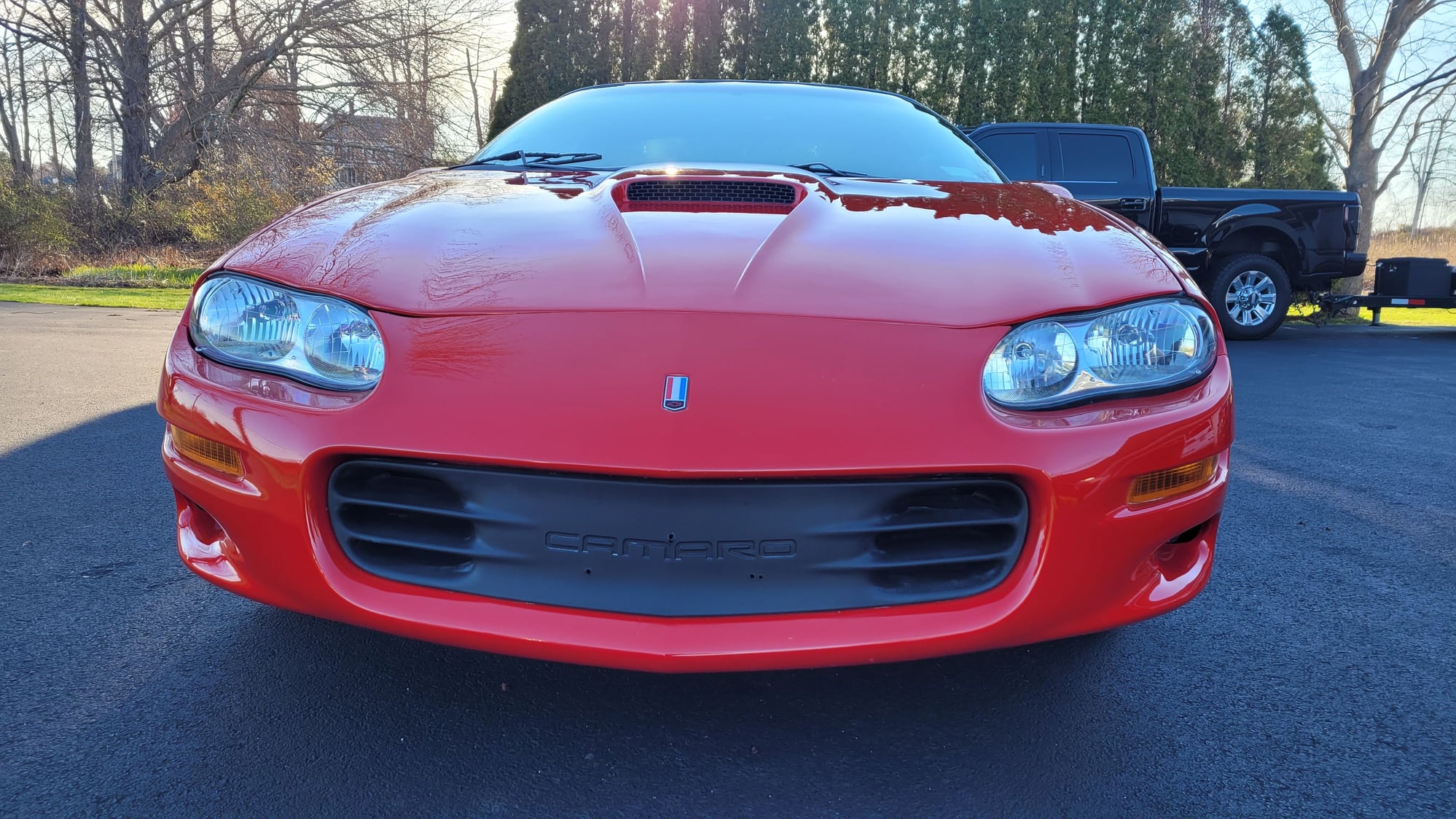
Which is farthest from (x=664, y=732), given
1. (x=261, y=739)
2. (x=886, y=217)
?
(x=886, y=217)

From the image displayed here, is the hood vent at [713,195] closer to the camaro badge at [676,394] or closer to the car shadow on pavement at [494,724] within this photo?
the camaro badge at [676,394]

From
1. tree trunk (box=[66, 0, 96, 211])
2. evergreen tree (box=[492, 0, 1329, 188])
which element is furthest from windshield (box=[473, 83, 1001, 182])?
tree trunk (box=[66, 0, 96, 211])

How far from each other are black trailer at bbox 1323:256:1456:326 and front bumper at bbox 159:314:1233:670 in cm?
1014

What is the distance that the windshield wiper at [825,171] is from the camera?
235cm

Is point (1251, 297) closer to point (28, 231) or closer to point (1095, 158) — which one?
point (1095, 158)

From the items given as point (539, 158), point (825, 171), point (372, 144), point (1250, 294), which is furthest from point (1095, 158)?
point (372, 144)

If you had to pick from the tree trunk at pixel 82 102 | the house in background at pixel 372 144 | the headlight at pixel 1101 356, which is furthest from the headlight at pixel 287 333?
the tree trunk at pixel 82 102

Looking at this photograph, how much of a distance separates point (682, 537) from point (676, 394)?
20 centimetres

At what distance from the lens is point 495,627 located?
1.36 metres

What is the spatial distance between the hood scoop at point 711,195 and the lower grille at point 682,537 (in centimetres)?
68

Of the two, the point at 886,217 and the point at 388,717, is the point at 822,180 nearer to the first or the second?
the point at 886,217

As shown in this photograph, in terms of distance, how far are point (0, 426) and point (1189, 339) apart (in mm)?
4418

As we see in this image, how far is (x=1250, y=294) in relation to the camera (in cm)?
891

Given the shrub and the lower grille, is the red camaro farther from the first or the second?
the shrub
